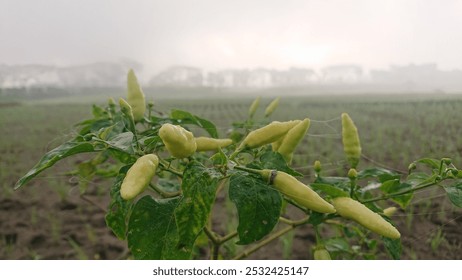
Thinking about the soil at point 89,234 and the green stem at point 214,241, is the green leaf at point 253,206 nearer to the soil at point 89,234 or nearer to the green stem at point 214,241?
the green stem at point 214,241

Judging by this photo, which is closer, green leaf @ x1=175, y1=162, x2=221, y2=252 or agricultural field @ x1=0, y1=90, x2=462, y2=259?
green leaf @ x1=175, y1=162, x2=221, y2=252

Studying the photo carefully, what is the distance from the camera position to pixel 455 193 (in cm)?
77

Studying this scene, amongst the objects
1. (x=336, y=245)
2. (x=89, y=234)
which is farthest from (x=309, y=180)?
(x=336, y=245)

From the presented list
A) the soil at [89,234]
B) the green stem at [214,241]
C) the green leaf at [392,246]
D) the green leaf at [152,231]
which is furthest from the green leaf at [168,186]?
the soil at [89,234]

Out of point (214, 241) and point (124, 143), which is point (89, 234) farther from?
point (124, 143)

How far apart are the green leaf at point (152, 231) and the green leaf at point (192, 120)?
24 centimetres

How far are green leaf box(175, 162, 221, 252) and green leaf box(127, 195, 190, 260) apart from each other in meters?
0.06

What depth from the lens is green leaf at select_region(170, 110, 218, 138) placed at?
917 mm

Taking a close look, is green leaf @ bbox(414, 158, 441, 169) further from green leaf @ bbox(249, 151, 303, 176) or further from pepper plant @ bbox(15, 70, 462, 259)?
green leaf @ bbox(249, 151, 303, 176)

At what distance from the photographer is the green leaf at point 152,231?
703 millimetres

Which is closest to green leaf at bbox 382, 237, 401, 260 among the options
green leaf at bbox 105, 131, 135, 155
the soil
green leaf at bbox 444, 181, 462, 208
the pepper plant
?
the pepper plant

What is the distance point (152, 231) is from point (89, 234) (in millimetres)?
1738
